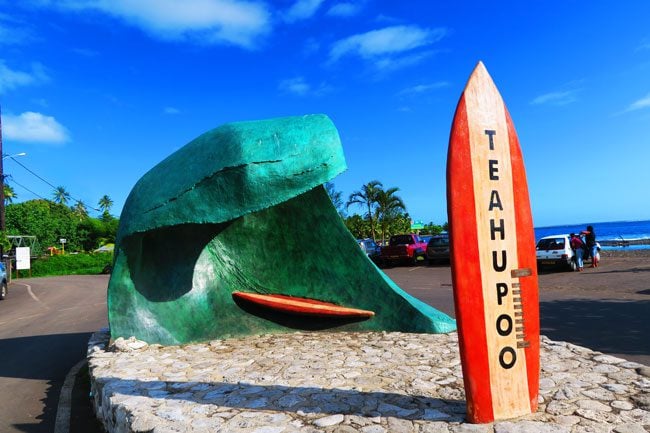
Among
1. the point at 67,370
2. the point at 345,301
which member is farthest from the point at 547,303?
the point at 67,370

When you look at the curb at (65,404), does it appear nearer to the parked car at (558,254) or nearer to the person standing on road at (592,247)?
the parked car at (558,254)

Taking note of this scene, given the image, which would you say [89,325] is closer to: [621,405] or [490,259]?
[490,259]

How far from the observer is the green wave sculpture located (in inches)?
223

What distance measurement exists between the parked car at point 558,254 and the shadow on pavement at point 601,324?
7.21 meters

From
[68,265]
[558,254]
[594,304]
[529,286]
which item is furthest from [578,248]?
[68,265]

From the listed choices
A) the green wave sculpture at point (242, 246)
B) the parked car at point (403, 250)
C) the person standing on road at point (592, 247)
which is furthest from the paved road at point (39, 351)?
the person standing on road at point (592, 247)

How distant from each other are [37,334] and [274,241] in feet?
20.0

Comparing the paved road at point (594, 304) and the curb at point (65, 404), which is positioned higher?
the paved road at point (594, 304)

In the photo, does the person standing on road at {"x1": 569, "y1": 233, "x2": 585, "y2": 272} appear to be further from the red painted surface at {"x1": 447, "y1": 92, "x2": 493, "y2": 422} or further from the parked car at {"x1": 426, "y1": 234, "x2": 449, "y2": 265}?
the red painted surface at {"x1": 447, "y1": 92, "x2": 493, "y2": 422}

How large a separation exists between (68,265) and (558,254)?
34412mm

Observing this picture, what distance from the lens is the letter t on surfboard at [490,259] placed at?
138 inches

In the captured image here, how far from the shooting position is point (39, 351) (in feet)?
26.2

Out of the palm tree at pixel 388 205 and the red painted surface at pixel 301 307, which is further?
the palm tree at pixel 388 205

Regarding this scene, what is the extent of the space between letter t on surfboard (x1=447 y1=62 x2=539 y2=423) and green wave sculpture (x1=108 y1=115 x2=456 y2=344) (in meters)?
2.39
